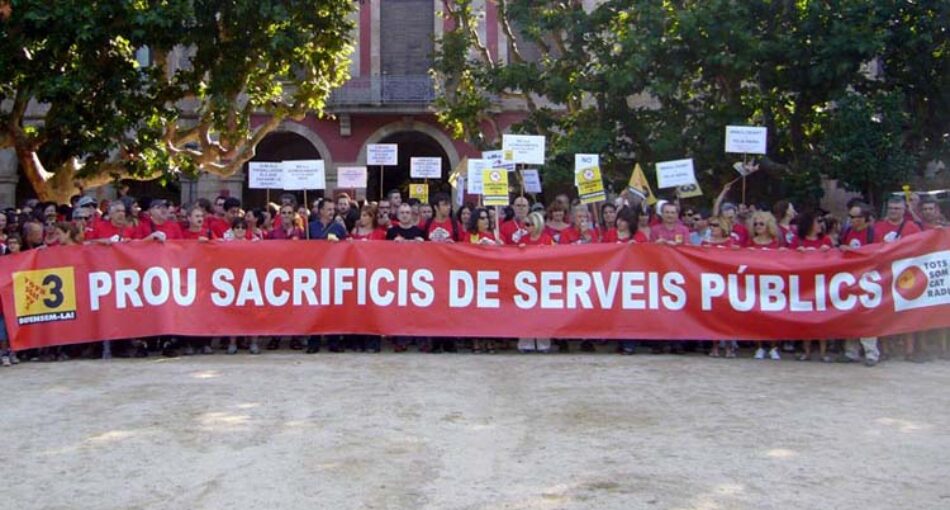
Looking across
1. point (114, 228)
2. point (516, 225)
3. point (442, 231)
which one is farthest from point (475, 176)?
point (114, 228)

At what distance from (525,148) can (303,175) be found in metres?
2.98

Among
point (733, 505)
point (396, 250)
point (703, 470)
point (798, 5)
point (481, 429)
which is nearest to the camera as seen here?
point (733, 505)

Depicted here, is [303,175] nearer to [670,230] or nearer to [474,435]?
[670,230]

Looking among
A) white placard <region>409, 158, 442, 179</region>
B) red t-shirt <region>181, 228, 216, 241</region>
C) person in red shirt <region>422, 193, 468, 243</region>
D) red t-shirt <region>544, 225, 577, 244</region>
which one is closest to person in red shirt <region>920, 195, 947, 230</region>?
red t-shirt <region>544, 225, 577, 244</region>

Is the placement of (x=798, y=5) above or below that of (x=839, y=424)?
above

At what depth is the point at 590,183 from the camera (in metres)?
13.1

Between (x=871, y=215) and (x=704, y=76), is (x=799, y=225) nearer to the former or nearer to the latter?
(x=871, y=215)

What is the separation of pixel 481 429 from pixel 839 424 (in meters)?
2.76

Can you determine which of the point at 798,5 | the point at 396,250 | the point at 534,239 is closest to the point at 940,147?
the point at 798,5

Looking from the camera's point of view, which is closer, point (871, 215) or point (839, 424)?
point (839, 424)

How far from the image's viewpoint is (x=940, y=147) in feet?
56.9

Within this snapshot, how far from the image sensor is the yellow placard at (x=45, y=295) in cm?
1070

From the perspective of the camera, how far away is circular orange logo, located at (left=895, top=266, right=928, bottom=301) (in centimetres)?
1080

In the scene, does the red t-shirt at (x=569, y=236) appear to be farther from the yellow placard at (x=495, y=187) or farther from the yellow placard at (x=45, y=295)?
the yellow placard at (x=45, y=295)
